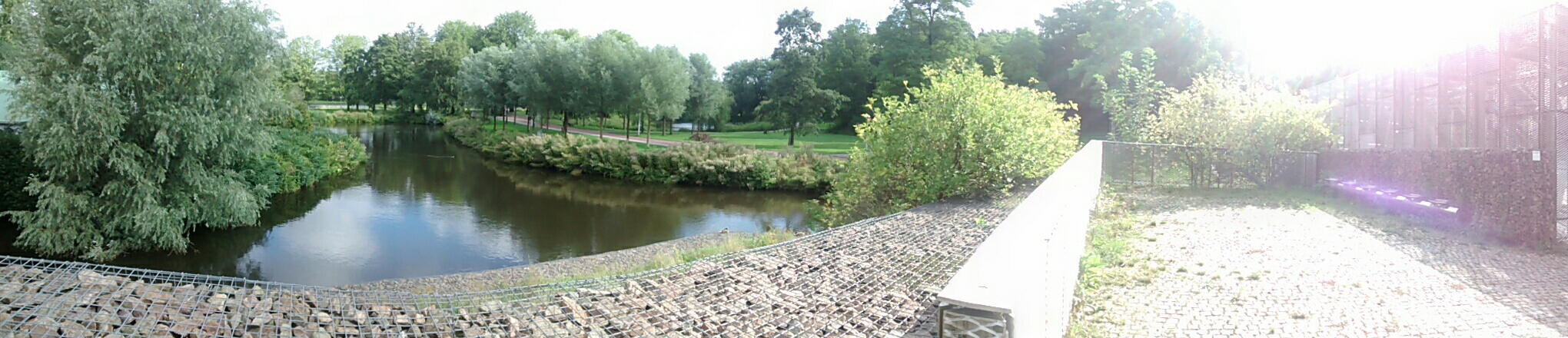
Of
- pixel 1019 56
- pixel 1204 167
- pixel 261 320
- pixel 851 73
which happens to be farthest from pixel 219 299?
pixel 851 73

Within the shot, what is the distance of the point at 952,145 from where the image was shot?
1060 cm

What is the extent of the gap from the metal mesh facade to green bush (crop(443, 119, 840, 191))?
13.6 m

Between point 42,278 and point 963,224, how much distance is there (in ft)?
20.7

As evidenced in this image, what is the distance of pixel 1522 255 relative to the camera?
7254 millimetres

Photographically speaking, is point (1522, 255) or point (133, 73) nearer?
point (1522, 255)

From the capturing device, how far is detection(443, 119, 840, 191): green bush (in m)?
26.3

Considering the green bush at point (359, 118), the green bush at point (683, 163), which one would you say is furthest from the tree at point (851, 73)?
the green bush at point (359, 118)

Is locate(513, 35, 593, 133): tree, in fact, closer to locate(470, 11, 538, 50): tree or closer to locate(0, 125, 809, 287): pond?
locate(0, 125, 809, 287): pond

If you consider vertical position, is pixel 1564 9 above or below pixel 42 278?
above

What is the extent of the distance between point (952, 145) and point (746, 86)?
169 ft

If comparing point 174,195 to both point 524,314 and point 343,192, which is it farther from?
point 524,314

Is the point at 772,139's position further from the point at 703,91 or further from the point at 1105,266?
the point at 1105,266

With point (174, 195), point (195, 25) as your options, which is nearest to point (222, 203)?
point (174, 195)

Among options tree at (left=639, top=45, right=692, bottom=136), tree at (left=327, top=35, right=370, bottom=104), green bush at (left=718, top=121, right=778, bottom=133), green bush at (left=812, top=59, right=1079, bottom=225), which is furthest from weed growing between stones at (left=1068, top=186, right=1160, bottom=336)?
tree at (left=327, top=35, right=370, bottom=104)
